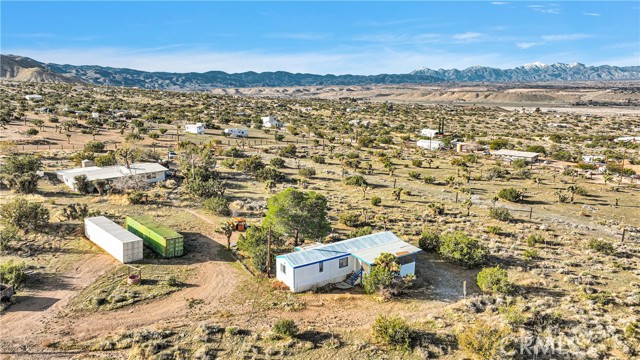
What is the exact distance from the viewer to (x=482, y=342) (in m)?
17.5

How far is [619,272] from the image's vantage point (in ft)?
88.5

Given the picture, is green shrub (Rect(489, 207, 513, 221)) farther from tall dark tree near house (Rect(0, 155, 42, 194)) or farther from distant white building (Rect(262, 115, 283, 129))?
distant white building (Rect(262, 115, 283, 129))

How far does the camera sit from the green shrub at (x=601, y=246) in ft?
98.5

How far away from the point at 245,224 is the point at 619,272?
25549mm

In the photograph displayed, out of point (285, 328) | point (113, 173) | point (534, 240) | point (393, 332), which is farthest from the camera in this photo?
point (113, 173)

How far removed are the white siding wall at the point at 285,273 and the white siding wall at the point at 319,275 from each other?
35 cm

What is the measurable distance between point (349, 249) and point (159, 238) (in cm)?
1220

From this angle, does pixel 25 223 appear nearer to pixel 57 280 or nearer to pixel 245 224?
pixel 57 280

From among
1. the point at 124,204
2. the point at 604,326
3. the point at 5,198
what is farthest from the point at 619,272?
the point at 5,198

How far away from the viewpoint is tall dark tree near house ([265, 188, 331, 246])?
28812 millimetres

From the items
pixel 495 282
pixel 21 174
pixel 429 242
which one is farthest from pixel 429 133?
pixel 21 174

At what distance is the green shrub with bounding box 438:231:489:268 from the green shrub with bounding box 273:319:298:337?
12.9 meters

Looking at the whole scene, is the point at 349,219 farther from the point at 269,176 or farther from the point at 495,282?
the point at 269,176

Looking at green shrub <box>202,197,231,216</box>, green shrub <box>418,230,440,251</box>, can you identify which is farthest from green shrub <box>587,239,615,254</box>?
green shrub <box>202,197,231,216</box>
